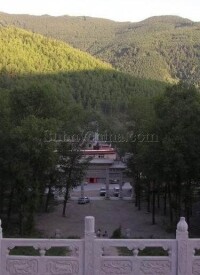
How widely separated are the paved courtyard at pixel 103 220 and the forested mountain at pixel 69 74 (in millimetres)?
37330

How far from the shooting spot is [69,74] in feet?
284

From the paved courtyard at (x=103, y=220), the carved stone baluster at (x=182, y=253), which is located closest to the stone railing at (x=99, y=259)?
the carved stone baluster at (x=182, y=253)

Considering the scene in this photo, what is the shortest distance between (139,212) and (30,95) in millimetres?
11796

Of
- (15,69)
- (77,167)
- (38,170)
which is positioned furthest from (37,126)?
(15,69)

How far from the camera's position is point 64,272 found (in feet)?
26.2

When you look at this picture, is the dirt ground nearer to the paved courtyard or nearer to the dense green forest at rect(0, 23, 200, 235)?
the paved courtyard

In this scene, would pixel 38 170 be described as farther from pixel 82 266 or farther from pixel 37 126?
pixel 82 266

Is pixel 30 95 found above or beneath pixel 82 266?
above

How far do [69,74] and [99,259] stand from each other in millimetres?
79919

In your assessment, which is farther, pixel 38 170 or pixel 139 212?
pixel 139 212

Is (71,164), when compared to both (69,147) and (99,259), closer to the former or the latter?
(69,147)

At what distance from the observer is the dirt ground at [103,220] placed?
24.6 meters

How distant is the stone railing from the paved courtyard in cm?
1478

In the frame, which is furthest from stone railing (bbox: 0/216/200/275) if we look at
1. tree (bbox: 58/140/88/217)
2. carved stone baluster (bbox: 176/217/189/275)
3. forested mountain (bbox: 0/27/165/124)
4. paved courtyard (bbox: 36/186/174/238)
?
forested mountain (bbox: 0/27/165/124)
